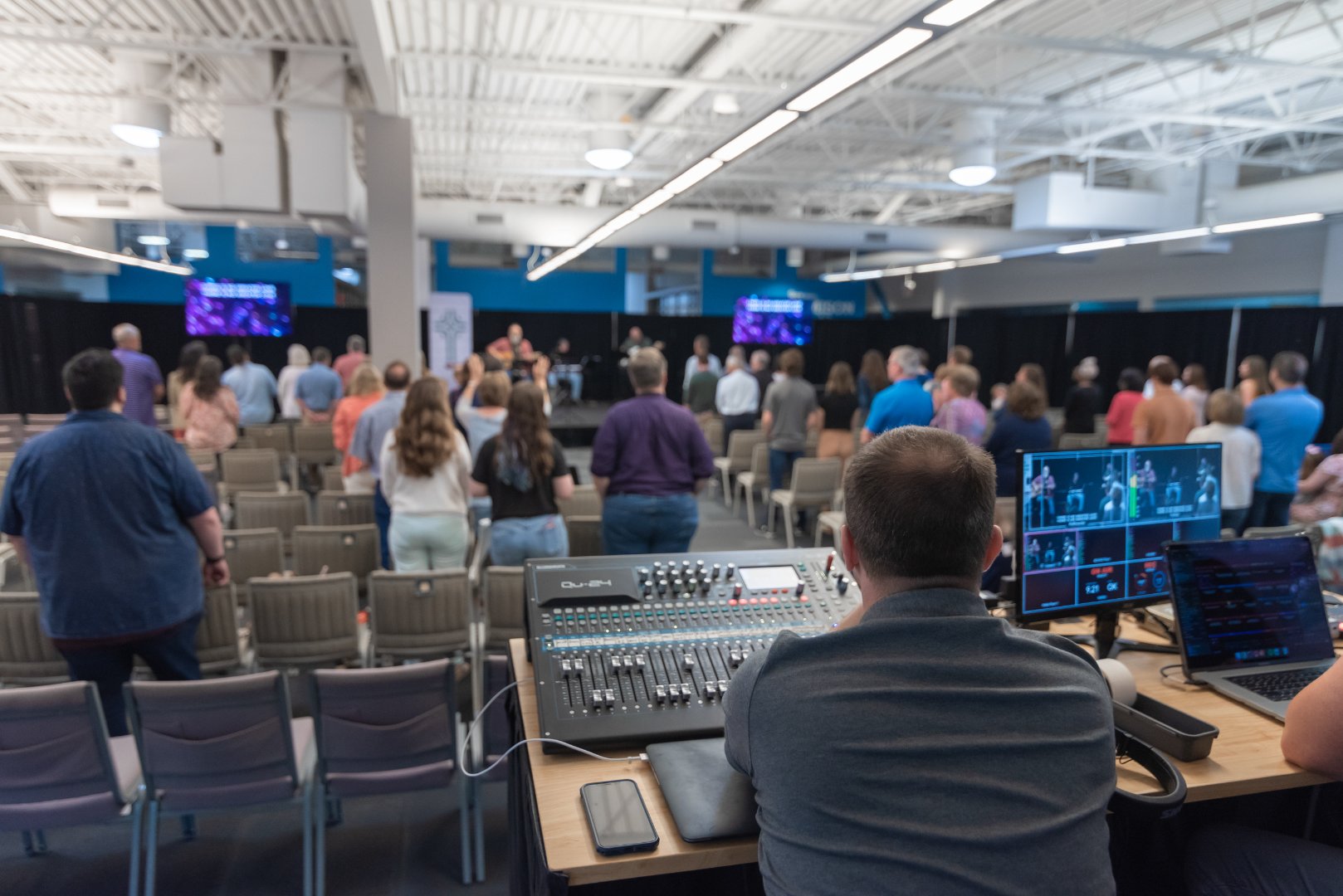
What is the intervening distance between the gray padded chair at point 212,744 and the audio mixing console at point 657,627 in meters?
1.05

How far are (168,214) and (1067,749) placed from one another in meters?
13.4

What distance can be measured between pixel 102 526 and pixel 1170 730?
9.32 feet

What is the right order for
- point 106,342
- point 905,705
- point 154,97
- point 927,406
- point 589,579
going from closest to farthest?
point 905,705
point 589,579
point 927,406
point 154,97
point 106,342

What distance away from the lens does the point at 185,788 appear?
7.21 feet

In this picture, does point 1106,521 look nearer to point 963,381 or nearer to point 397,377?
point 963,381

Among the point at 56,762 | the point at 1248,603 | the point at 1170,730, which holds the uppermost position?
the point at 1248,603

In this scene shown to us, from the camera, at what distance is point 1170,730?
140 cm

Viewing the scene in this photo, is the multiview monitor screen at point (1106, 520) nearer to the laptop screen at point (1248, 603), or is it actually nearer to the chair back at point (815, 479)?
the laptop screen at point (1248, 603)

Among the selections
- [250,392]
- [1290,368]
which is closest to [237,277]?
[250,392]

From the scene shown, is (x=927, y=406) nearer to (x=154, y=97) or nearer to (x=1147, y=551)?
(x=1147, y=551)

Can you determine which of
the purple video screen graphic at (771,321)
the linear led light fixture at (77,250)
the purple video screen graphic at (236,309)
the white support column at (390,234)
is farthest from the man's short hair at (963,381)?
the purple video screen graphic at (236,309)

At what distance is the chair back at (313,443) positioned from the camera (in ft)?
23.1

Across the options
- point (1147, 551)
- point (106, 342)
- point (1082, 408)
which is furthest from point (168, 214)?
point (1147, 551)

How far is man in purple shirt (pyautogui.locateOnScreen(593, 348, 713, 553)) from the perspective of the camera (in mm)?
3594
